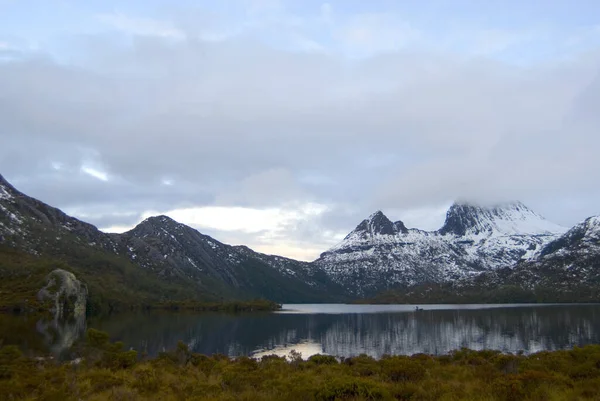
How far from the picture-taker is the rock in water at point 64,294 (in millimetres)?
160625

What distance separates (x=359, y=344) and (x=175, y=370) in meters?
48.0

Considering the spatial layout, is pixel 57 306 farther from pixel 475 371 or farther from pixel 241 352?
pixel 475 371

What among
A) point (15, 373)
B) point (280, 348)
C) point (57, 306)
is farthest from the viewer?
point (57, 306)

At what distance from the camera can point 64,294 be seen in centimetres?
16838

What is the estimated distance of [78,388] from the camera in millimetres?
23531

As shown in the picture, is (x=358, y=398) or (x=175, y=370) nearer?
(x=358, y=398)

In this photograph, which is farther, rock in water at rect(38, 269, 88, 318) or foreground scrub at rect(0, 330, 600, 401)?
rock in water at rect(38, 269, 88, 318)

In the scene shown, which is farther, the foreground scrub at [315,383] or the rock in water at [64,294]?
the rock in water at [64,294]

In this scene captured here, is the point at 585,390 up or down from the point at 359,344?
up

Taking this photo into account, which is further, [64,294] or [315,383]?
[64,294]

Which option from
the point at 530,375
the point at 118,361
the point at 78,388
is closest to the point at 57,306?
the point at 118,361

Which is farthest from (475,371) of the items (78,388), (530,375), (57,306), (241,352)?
(57,306)

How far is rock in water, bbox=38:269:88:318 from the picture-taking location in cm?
16062

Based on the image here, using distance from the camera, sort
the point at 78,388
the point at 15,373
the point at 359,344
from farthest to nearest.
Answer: the point at 359,344 < the point at 15,373 < the point at 78,388
